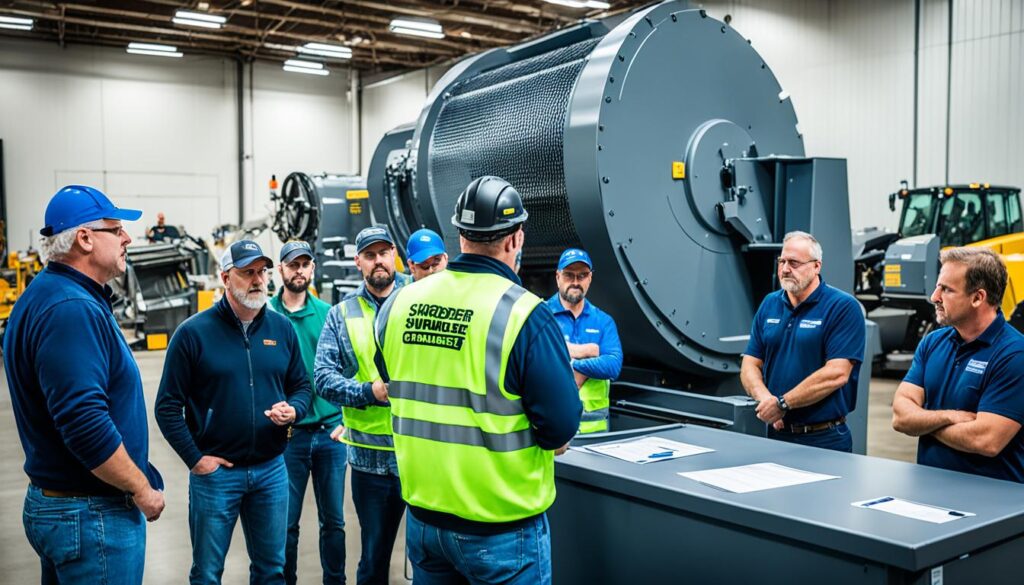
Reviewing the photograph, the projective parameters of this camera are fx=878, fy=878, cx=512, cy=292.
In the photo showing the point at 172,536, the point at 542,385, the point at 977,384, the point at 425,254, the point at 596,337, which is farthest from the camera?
the point at 172,536

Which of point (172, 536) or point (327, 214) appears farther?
point (327, 214)

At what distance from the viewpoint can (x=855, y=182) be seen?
1330cm

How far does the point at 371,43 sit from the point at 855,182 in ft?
33.3

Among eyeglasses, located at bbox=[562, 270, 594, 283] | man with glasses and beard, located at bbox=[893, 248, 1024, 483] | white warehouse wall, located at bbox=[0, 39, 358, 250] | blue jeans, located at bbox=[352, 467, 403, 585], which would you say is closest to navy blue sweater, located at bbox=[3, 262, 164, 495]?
blue jeans, located at bbox=[352, 467, 403, 585]

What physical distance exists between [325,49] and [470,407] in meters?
17.2

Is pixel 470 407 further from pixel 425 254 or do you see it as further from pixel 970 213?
pixel 970 213

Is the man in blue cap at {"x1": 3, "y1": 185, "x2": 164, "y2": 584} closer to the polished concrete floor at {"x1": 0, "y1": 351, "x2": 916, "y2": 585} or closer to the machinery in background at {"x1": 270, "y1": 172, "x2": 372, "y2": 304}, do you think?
the polished concrete floor at {"x1": 0, "y1": 351, "x2": 916, "y2": 585}

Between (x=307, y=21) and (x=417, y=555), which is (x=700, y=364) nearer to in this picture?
(x=417, y=555)

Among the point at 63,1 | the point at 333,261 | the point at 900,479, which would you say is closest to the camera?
the point at 900,479

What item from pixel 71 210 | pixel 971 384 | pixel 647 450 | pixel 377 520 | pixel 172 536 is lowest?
pixel 172 536

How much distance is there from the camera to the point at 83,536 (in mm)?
2209

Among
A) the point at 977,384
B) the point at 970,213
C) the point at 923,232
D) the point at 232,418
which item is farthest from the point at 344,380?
the point at 970,213

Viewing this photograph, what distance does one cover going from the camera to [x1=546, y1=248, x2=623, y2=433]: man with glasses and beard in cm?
367

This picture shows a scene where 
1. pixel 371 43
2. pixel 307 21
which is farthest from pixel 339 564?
pixel 371 43
